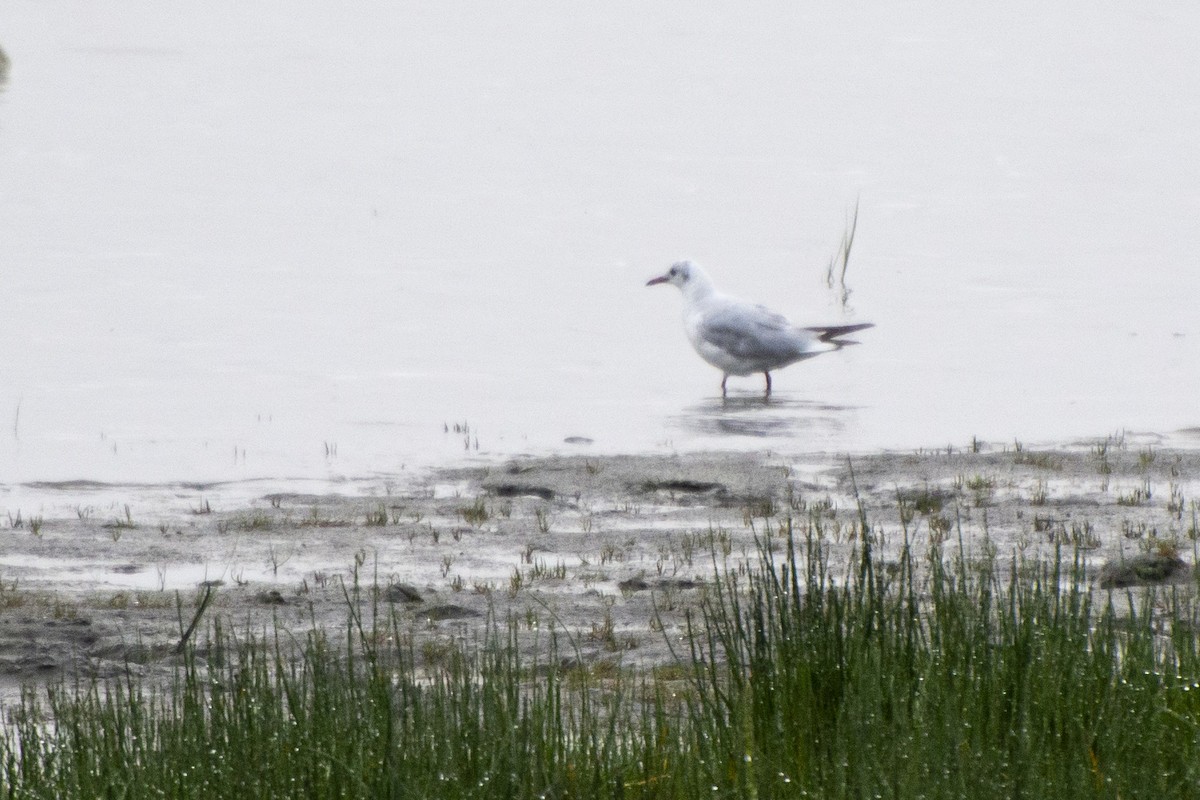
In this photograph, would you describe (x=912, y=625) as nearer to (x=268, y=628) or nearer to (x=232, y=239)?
(x=268, y=628)

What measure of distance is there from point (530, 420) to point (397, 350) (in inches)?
154

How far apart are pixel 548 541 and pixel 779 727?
14.3ft

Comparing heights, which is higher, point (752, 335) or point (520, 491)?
point (752, 335)

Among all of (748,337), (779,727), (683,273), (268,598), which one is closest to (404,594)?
(268,598)

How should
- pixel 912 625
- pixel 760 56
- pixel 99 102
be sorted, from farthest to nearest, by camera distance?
pixel 760 56 < pixel 99 102 < pixel 912 625

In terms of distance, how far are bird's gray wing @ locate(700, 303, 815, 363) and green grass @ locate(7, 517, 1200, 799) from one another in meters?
9.26

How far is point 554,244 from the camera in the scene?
25.3 metres

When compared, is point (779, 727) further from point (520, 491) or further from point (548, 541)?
point (520, 491)

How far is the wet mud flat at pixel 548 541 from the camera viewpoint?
22.6 ft

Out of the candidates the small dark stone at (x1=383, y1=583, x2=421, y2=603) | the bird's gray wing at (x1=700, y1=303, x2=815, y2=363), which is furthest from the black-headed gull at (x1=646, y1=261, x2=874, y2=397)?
the small dark stone at (x1=383, y1=583, x2=421, y2=603)

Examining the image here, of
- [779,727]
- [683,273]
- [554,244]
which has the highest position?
[554,244]

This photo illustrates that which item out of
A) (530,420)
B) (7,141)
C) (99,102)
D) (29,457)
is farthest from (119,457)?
(99,102)

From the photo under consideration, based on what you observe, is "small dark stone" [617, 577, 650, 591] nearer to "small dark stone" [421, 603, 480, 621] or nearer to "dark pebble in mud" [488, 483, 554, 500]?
"small dark stone" [421, 603, 480, 621]

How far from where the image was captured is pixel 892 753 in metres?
3.90
